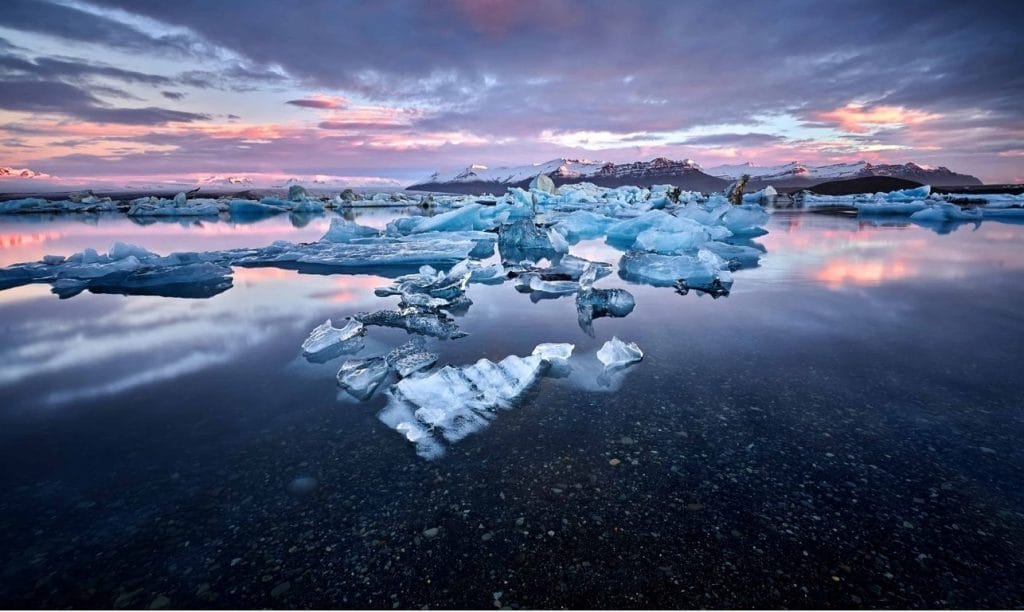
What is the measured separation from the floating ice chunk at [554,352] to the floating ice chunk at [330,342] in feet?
4.56

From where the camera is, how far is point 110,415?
234 cm

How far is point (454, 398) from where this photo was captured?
243 cm

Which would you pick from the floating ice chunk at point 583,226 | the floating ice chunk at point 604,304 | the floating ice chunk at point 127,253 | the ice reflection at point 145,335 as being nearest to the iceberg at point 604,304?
the floating ice chunk at point 604,304

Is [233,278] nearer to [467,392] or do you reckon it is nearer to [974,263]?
[467,392]

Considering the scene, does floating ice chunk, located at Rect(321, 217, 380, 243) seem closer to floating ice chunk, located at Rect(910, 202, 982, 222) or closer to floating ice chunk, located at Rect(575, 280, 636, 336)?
floating ice chunk, located at Rect(575, 280, 636, 336)

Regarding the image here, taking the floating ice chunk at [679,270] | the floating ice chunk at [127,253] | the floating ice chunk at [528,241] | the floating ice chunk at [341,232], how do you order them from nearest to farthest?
the floating ice chunk at [679,270] → the floating ice chunk at [127,253] → the floating ice chunk at [528,241] → the floating ice chunk at [341,232]

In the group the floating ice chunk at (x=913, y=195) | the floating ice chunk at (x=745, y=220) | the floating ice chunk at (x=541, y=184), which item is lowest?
the floating ice chunk at (x=745, y=220)

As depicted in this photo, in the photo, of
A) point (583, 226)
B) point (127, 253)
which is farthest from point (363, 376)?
point (583, 226)

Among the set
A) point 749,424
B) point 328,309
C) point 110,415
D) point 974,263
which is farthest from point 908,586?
point 974,263

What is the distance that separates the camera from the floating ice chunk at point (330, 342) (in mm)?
3166

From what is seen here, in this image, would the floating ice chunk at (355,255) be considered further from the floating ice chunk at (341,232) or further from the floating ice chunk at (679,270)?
the floating ice chunk at (679,270)

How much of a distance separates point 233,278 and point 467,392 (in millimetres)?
5304

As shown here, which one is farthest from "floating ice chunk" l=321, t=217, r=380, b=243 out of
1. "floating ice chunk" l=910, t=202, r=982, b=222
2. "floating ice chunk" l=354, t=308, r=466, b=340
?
"floating ice chunk" l=910, t=202, r=982, b=222

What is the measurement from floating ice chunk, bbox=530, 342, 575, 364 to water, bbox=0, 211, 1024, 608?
0.88 ft
